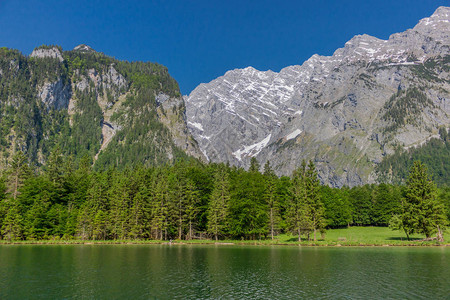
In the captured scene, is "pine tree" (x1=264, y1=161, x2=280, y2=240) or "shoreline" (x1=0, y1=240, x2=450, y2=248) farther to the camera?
"pine tree" (x1=264, y1=161, x2=280, y2=240)

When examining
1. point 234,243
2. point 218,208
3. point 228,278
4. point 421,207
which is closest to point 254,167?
point 218,208

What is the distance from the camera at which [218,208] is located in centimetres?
10138

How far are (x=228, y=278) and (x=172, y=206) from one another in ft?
211

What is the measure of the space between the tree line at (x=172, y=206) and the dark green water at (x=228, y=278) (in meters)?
35.0

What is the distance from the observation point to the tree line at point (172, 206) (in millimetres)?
93219

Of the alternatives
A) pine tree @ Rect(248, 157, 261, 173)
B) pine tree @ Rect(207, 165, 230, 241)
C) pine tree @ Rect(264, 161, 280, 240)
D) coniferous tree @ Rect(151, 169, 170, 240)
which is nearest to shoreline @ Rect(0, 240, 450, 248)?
pine tree @ Rect(207, 165, 230, 241)

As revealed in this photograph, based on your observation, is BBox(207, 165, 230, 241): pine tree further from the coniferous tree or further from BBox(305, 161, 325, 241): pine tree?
BBox(305, 161, 325, 241): pine tree

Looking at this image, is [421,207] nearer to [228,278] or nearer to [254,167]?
[228,278]

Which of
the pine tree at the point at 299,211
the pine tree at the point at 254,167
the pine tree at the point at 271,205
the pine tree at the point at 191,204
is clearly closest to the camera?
the pine tree at the point at 299,211

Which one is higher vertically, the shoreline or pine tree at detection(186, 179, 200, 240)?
pine tree at detection(186, 179, 200, 240)

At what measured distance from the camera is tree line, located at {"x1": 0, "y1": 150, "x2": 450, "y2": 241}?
93.2m

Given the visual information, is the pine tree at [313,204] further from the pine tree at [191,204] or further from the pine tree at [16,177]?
the pine tree at [16,177]

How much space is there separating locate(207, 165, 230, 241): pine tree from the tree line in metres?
0.29

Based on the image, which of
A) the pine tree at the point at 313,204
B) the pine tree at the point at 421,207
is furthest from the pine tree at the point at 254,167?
the pine tree at the point at 421,207
